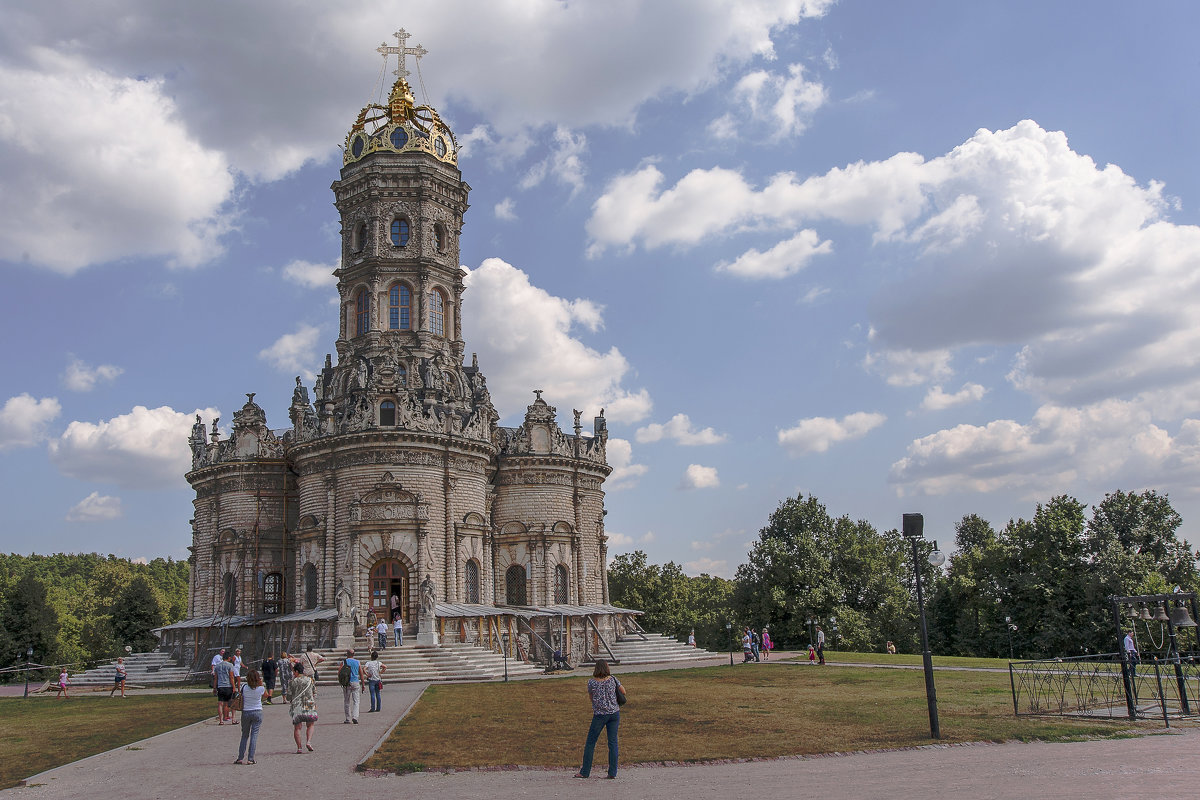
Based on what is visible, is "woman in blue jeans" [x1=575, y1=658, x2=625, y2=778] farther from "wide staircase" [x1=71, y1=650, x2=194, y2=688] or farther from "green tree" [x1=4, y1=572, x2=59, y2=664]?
"green tree" [x1=4, y1=572, x2=59, y2=664]

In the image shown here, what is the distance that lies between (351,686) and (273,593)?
30.0 metres

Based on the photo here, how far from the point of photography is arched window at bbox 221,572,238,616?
1907 inches

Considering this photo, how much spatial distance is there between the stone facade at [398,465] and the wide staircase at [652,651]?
13.5ft

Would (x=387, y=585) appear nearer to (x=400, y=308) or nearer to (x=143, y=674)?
(x=143, y=674)

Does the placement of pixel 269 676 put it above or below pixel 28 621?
below

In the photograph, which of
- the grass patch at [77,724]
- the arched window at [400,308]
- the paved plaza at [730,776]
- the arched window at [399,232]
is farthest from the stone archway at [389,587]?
the paved plaza at [730,776]

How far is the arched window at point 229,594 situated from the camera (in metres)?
48.4

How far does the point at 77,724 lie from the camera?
77.1ft

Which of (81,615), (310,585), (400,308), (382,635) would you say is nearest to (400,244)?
(400,308)

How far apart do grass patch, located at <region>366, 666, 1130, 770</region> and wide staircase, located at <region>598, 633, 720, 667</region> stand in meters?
13.8

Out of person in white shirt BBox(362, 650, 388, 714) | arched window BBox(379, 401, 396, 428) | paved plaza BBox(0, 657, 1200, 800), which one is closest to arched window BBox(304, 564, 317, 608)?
arched window BBox(379, 401, 396, 428)

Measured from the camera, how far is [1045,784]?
1253cm

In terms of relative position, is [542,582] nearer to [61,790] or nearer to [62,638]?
[61,790]

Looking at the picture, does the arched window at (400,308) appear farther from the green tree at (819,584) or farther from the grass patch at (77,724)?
the green tree at (819,584)
